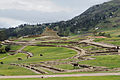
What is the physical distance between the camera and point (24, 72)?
A: 3297cm

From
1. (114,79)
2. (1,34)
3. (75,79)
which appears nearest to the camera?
(114,79)

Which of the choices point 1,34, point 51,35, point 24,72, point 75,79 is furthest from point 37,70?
point 1,34

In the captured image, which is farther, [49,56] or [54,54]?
[54,54]

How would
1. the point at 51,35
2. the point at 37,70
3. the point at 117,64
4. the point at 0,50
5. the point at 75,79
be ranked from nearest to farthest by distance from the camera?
the point at 75,79, the point at 117,64, the point at 37,70, the point at 0,50, the point at 51,35

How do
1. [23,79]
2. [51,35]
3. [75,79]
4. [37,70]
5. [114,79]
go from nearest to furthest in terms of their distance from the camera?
[114,79] → [75,79] → [23,79] → [37,70] → [51,35]

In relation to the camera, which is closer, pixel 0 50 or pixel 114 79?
pixel 114 79

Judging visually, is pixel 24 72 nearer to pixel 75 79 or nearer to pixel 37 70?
pixel 37 70

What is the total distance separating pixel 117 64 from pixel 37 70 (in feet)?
55.2

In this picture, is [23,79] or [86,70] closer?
[23,79]

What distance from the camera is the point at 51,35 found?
140 metres

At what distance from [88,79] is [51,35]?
118 meters

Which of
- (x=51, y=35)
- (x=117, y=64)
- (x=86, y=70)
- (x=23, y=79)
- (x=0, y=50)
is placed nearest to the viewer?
(x=23, y=79)

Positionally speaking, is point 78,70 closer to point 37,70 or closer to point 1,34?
point 37,70

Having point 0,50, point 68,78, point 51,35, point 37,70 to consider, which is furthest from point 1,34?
point 68,78
